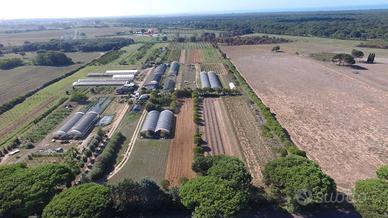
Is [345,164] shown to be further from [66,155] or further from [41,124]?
[41,124]

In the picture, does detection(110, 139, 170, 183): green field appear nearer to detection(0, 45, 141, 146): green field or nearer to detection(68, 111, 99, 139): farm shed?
detection(68, 111, 99, 139): farm shed

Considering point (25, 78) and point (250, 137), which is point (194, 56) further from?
point (250, 137)

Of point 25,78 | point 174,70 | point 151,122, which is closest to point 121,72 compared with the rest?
point 174,70

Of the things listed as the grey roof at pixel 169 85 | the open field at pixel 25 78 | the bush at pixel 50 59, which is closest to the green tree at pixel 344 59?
the grey roof at pixel 169 85

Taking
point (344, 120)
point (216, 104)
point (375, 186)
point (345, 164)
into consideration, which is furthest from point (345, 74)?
point (375, 186)

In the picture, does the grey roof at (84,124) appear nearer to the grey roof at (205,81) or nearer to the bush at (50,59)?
the grey roof at (205,81)

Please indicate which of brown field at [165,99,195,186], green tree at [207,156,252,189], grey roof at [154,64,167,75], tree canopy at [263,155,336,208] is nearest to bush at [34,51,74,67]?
grey roof at [154,64,167,75]
